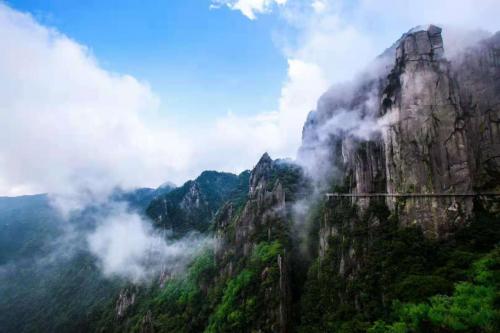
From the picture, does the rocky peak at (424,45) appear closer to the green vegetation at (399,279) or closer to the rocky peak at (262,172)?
the green vegetation at (399,279)

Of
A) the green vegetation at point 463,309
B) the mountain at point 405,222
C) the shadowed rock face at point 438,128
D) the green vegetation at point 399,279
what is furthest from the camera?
the shadowed rock face at point 438,128

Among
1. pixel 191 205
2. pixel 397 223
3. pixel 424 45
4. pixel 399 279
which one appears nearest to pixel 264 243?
pixel 397 223

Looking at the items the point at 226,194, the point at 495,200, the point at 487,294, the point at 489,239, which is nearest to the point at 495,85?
the point at 495,200

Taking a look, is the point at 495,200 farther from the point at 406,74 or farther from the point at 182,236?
the point at 182,236

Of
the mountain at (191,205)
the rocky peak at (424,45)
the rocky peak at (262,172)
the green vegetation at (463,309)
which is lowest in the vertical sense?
the green vegetation at (463,309)

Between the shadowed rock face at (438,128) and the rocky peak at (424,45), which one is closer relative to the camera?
the shadowed rock face at (438,128)

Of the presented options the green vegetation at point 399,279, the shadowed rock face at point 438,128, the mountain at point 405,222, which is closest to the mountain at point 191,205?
the mountain at point 405,222

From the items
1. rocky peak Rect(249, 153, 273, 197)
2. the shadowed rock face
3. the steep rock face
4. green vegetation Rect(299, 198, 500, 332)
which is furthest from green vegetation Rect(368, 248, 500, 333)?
rocky peak Rect(249, 153, 273, 197)

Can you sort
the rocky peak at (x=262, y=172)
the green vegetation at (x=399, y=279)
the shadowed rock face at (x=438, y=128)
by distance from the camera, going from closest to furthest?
1. the green vegetation at (x=399, y=279)
2. the shadowed rock face at (x=438, y=128)
3. the rocky peak at (x=262, y=172)
